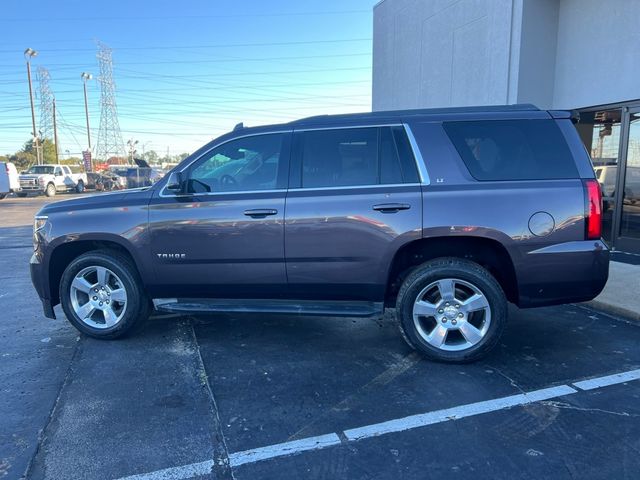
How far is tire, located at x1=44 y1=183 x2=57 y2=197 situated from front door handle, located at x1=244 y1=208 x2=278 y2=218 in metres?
30.1

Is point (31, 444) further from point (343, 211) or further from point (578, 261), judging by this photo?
point (578, 261)

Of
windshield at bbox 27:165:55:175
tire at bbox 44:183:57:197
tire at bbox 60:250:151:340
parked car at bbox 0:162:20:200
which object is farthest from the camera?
windshield at bbox 27:165:55:175

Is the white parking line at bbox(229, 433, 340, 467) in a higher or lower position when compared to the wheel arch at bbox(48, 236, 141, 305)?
lower

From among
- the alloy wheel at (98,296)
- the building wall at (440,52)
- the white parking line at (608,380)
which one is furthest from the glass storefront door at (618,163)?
the alloy wheel at (98,296)

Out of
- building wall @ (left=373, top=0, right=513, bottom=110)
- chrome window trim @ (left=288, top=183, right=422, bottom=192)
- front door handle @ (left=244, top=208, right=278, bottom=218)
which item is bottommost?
front door handle @ (left=244, top=208, right=278, bottom=218)

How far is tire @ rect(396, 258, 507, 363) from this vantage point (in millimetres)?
3965

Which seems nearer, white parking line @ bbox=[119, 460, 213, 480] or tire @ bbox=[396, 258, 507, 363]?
white parking line @ bbox=[119, 460, 213, 480]

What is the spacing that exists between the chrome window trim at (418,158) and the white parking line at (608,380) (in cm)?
194

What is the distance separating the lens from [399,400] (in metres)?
3.46

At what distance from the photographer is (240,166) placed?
14.4 feet

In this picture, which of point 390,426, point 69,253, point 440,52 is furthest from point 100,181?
point 390,426

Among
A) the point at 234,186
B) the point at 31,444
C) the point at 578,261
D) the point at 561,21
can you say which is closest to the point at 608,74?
the point at 561,21

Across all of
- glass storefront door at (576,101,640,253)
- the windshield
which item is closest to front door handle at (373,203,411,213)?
glass storefront door at (576,101,640,253)

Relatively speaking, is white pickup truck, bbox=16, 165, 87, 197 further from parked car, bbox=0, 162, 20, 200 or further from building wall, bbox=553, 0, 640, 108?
building wall, bbox=553, 0, 640, 108
